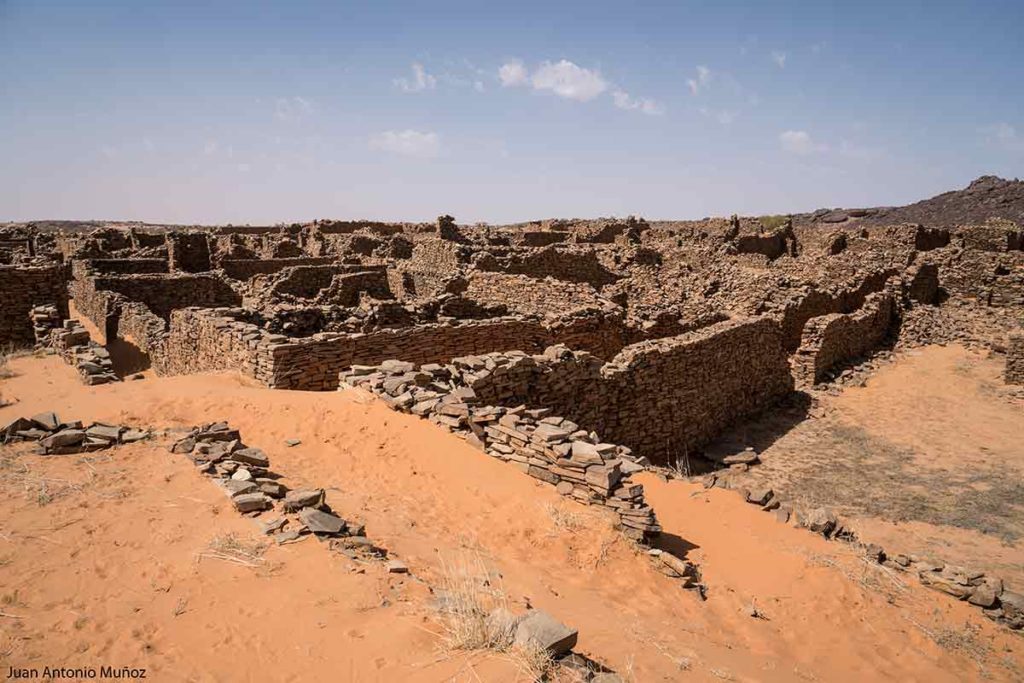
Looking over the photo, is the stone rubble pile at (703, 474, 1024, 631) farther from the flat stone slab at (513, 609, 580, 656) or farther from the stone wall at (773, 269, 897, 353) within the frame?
the stone wall at (773, 269, 897, 353)

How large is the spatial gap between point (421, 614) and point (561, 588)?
6.02ft

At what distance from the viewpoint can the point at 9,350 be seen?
16.0 m

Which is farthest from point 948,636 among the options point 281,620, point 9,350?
point 9,350

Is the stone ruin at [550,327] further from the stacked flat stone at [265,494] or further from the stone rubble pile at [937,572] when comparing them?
the stacked flat stone at [265,494]

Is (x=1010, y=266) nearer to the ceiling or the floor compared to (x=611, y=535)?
nearer to the ceiling

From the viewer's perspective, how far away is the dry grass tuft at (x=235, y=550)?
4.86 meters

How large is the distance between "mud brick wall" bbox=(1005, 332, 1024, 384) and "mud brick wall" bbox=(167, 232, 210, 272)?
2793 cm

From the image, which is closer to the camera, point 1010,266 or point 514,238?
point 1010,266

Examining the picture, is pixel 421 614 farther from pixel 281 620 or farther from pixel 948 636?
pixel 948 636

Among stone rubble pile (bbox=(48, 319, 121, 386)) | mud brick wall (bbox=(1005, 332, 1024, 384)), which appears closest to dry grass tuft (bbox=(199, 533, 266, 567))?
stone rubble pile (bbox=(48, 319, 121, 386))

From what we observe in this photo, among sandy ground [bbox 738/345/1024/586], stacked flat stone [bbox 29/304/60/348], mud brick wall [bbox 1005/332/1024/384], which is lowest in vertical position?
sandy ground [bbox 738/345/1024/586]

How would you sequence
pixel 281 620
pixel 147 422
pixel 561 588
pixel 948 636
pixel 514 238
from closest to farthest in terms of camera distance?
→ 1. pixel 281 620
2. pixel 561 588
3. pixel 948 636
4. pixel 147 422
5. pixel 514 238

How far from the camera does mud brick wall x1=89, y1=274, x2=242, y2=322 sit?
19438 millimetres

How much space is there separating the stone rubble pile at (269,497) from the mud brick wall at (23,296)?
13.2 m
